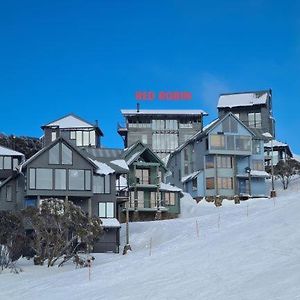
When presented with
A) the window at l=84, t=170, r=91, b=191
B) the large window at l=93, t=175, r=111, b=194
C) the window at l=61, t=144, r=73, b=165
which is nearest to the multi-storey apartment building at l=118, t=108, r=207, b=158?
the large window at l=93, t=175, r=111, b=194

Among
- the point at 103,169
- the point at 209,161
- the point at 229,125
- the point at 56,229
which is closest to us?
the point at 56,229

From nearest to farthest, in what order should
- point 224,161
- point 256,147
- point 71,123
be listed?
point 224,161 → point 256,147 → point 71,123

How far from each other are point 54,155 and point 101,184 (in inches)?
205

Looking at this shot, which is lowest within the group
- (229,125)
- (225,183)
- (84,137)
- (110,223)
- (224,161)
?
(110,223)

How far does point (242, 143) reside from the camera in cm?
7931

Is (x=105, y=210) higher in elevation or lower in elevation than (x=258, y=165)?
lower

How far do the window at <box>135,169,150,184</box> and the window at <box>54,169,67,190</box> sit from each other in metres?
14.4

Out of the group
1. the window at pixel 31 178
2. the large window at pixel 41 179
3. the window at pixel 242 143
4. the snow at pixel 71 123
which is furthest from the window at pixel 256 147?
the window at pixel 31 178

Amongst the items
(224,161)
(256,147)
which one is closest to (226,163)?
(224,161)

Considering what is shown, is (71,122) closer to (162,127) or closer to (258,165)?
(162,127)

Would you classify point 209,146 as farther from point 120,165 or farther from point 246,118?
point 246,118

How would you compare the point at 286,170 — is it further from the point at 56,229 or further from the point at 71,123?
the point at 56,229

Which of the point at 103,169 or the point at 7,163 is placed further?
the point at 7,163

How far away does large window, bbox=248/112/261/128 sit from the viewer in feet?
358
